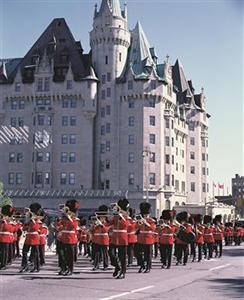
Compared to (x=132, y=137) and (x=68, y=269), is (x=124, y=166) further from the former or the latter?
(x=68, y=269)

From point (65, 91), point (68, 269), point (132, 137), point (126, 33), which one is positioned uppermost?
point (126, 33)

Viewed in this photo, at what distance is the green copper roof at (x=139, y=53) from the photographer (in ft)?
263

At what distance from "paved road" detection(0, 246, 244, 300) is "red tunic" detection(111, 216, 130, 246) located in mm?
1060

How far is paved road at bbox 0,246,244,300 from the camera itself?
466 inches

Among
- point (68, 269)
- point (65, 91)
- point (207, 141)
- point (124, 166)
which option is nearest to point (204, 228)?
point (68, 269)

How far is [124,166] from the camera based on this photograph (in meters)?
76.9

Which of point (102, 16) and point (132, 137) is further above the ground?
point (102, 16)

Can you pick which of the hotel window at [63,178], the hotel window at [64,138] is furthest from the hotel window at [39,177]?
the hotel window at [64,138]

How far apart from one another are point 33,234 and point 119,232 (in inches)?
115

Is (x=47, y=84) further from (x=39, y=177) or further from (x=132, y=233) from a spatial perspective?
(x=132, y=233)

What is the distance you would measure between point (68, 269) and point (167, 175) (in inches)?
2535

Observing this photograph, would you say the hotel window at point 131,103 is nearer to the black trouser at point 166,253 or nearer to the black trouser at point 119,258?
the black trouser at point 166,253

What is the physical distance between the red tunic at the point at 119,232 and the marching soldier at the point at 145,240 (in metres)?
2.00

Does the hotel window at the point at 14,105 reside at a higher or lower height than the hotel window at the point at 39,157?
higher
